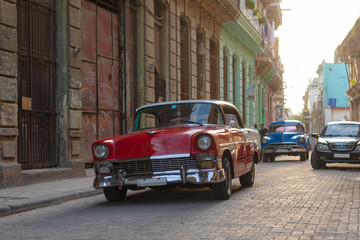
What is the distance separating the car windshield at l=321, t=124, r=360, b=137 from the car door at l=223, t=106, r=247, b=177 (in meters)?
7.57

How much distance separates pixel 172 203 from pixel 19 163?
4676 millimetres

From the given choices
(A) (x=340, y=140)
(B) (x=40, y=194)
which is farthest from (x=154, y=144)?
(A) (x=340, y=140)

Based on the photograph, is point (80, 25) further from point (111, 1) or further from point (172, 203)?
point (172, 203)

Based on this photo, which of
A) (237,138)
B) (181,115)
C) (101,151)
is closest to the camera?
(101,151)

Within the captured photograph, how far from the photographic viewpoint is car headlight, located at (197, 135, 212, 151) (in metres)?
7.87

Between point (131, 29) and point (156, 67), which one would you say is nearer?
point (131, 29)

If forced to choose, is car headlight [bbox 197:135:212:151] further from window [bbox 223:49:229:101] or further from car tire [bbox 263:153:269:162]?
window [bbox 223:49:229:101]

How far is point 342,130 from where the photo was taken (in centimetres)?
1695

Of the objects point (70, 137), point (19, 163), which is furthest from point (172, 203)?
point (70, 137)

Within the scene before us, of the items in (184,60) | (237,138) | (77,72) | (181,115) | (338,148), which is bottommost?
(338,148)

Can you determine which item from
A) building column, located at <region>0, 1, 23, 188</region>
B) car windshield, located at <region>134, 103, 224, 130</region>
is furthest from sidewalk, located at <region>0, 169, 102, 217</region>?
car windshield, located at <region>134, 103, 224, 130</region>

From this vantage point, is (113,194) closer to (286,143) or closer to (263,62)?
(286,143)

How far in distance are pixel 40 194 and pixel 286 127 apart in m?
15.2

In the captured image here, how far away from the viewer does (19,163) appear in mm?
11531
